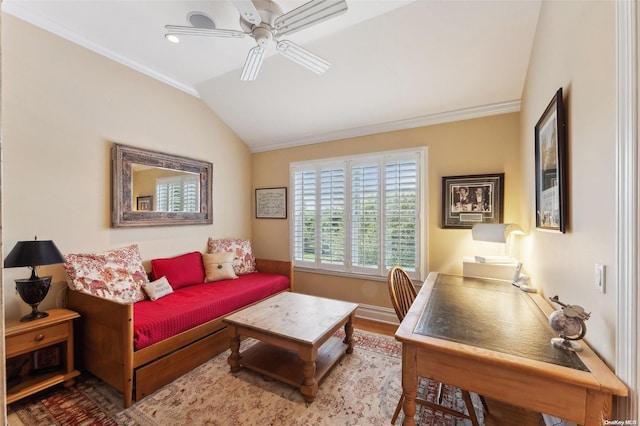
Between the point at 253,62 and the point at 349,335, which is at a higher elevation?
the point at 253,62

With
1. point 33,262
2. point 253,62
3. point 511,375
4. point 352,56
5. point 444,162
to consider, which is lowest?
point 511,375

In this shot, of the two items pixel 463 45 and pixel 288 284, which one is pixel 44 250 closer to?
pixel 288 284

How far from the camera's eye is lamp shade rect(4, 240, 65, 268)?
6.05 feet

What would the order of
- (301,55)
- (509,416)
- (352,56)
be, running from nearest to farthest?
(509,416) → (301,55) → (352,56)

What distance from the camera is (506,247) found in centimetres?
270

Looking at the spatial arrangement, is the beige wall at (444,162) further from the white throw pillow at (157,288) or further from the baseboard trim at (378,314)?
the white throw pillow at (157,288)

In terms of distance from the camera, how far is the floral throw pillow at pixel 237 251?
354cm

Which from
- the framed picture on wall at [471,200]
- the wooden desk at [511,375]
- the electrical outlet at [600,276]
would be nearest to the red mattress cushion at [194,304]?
the wooden desk at [511,375]

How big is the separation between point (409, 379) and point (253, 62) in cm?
233

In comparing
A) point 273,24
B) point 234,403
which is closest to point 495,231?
point 273,24

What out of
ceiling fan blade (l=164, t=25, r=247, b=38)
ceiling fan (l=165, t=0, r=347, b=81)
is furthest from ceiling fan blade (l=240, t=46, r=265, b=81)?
ceiling fan blade (l=164, t=25, r=247, b=38)

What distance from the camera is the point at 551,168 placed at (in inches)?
64.4

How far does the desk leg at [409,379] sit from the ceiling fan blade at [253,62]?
212 centimetres

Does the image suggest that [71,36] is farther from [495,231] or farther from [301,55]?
[495,231]
